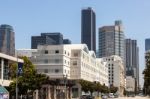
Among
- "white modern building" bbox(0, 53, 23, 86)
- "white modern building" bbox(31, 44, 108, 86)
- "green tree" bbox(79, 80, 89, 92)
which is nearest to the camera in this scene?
"white modern building" bbox(0, 53, 23, 86)

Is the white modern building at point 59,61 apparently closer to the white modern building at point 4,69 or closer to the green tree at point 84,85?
the green tree at point 84,85

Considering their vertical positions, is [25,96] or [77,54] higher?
[77,54]

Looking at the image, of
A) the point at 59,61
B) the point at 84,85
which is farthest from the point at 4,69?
the point at 84,85

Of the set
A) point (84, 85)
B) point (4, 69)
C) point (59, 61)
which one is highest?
point (59, 61)

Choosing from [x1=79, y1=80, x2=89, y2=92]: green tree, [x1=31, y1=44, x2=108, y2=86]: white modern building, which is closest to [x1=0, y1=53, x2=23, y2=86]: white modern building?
[x1=31, y1=44, x2=108, y2=86]: white modern building

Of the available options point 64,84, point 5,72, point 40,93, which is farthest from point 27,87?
point 64,84

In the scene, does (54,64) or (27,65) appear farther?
(54,64)

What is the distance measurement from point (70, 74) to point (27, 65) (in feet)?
196

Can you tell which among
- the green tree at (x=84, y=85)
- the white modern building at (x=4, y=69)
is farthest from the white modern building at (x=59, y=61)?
the white modern building at (x=4, y=69)

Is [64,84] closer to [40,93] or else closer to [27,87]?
[40,93]

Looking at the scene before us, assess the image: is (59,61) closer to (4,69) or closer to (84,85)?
(84,85)

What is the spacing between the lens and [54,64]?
15500cm

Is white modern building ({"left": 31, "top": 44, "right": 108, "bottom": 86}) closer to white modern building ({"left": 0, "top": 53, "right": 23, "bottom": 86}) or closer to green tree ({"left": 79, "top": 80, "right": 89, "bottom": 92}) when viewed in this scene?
green tree ({"left": 79, "top": 80, "right": 89, "bottom": 92})

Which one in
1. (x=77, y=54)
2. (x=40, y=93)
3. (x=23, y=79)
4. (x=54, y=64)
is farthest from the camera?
(x=77, y=54)
